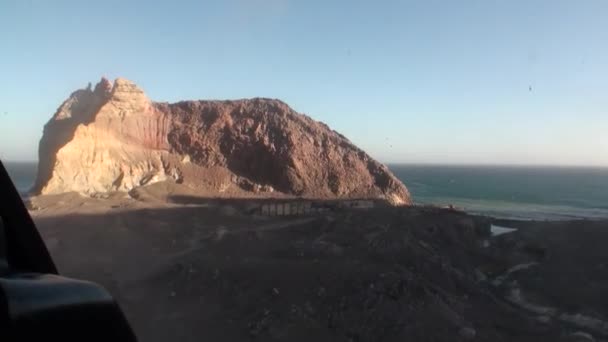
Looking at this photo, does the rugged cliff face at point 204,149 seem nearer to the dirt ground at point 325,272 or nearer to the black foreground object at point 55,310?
the dirt ground at point 325,272

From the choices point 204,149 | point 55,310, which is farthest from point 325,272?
point 204,149

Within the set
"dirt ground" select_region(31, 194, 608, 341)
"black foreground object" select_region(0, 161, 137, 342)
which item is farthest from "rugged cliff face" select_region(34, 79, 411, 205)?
"black foreground object" select_region(0, 161, 137, 342)

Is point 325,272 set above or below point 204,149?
below

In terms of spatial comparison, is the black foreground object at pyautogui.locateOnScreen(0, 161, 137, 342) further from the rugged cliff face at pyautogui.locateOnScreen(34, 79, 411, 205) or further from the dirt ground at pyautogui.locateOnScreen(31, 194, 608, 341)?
the rugged cliff face at pyautogui.locateOnScreen(34, 79, 411, 205)

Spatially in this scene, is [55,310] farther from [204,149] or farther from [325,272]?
[204,149]

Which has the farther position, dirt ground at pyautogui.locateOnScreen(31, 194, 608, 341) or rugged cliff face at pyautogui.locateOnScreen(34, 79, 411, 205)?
rugged cliff face at pyautogui.locateOnScreen(34, 79, 411, 205)

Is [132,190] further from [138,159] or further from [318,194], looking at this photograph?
[318,194]
